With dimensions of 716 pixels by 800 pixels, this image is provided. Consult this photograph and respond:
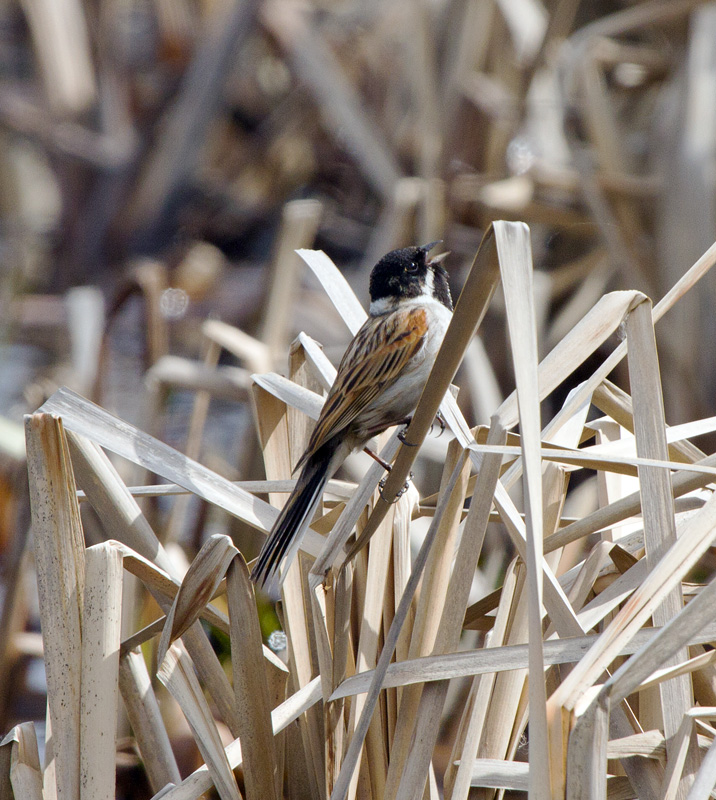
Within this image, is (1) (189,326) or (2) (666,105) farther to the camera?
(1) (189,326)

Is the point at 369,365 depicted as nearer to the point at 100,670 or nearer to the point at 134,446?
the point at 134,446

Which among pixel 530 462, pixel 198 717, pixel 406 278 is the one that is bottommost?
pixel 198 717

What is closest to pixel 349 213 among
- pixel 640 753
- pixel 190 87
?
pixel 190 87

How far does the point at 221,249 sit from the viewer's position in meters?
6.68

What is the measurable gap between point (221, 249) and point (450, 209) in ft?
8.70

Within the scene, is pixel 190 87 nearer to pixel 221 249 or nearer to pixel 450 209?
pixel 221 249

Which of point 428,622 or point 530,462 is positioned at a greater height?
point 530,462

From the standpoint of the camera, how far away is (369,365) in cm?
233

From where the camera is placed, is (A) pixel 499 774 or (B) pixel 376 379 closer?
(A) pixel 499 774

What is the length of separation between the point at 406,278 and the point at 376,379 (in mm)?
463

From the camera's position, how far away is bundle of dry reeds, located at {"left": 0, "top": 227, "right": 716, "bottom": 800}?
1329 millimetres

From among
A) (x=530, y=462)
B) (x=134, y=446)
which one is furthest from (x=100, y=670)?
(x=530, y=462)

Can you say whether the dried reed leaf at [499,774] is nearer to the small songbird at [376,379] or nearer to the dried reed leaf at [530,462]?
the dried reed leaf at [530,462]

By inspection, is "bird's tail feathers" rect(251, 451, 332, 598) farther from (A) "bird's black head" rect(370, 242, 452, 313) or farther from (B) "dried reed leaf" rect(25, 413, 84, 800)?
(A) "bird's black head" rect(370, 242, 452, 313)
